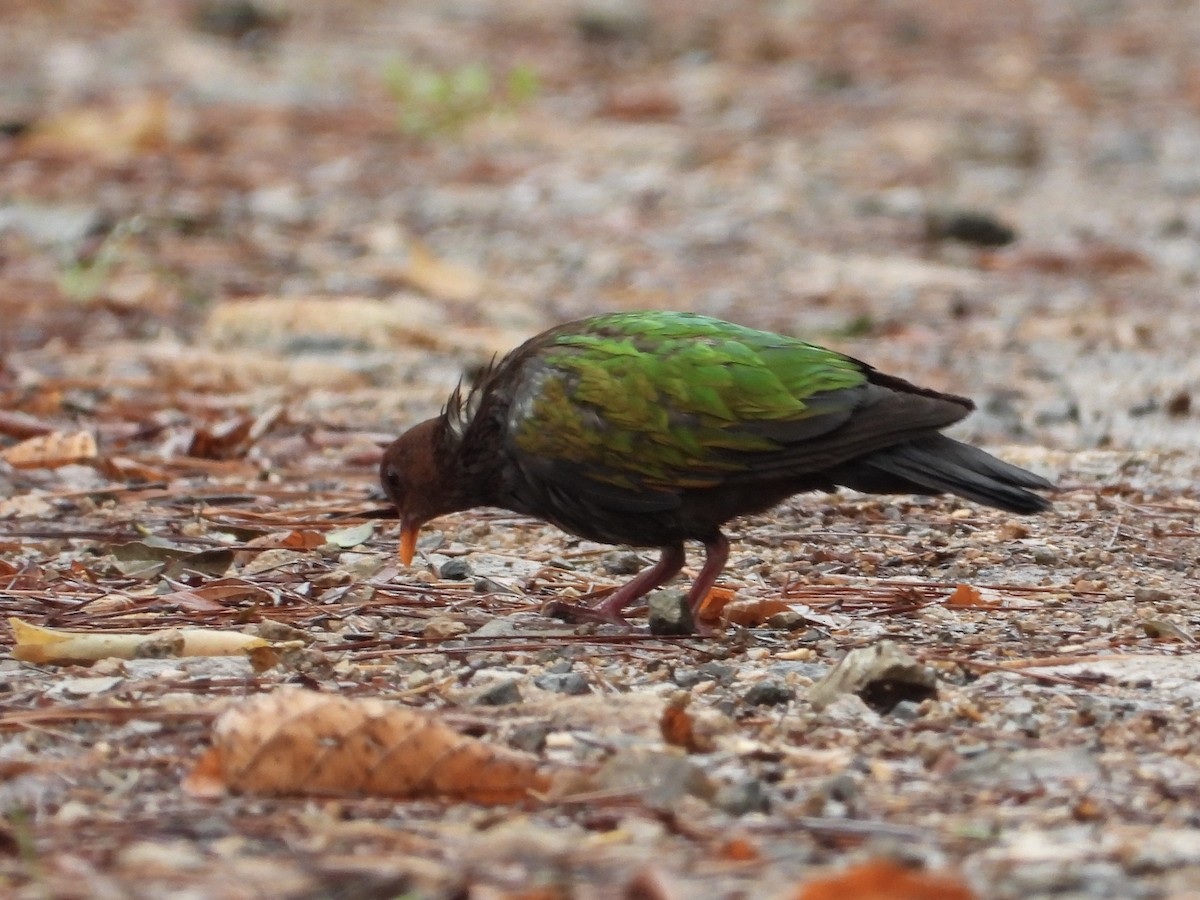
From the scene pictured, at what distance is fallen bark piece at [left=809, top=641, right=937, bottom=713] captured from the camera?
155 inches

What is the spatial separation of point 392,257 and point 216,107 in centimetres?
509

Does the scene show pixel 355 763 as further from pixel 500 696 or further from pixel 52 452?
pixel 52 452

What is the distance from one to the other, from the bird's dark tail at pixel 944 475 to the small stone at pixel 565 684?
92 cm

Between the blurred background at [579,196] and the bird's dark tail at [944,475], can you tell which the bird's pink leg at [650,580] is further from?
the blurred background at [579,196]

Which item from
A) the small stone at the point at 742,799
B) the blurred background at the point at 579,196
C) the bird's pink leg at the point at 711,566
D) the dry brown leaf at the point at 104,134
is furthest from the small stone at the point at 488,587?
the dry brown leaf at the point at 104,134

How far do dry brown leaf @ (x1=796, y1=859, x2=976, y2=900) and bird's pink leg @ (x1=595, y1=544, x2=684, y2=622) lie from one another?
223 centimetres

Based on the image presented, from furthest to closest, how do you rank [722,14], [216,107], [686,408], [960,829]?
1. [722,14]
2. [216,107]
3. [686,408]
4. [960,829]

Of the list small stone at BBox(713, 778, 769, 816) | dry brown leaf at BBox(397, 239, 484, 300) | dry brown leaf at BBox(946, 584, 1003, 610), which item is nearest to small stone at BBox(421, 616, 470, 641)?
dry brown leaf at BBox(946, 584, 1003, 610)

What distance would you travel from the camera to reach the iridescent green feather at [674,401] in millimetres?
4633

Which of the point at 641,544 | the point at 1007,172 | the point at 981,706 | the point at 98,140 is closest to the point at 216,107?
the point at 98,140

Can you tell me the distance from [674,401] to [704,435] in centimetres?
10

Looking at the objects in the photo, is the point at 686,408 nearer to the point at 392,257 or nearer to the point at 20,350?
the point at 20,350

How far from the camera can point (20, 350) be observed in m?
8.88

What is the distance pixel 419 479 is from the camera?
17.3ft
